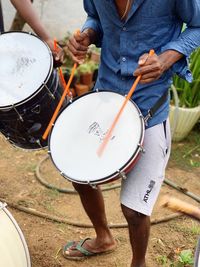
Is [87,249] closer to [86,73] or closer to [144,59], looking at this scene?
[144,59]

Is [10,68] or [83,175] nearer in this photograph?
[83,175]

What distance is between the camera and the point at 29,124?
8.36ft

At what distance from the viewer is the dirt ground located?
2.97 m

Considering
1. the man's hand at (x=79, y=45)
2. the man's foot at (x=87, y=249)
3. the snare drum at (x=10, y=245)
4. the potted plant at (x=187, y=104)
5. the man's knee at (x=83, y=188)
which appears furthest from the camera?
the potted plant at (x=187, y=104)

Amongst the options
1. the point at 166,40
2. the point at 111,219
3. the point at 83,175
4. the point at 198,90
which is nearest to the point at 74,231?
the point at 111,219

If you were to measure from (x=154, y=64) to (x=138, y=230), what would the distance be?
0.86 metres

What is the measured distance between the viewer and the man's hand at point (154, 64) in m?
2.07

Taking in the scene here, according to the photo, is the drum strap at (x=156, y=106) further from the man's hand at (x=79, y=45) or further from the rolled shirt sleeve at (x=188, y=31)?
the man's hand at (x=79, y=45)

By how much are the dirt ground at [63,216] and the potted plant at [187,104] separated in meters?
0.38

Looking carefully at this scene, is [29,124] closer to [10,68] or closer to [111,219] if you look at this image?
[10,68]

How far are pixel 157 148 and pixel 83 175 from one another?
41 centimetres

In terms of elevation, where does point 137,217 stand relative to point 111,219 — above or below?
above

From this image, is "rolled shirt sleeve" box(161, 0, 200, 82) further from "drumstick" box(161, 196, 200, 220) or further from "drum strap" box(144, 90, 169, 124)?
"drumstick" box(161, 196, 200, 220)

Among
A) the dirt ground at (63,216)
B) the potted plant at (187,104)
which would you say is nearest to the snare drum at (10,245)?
the dirt ground at (63,216)
